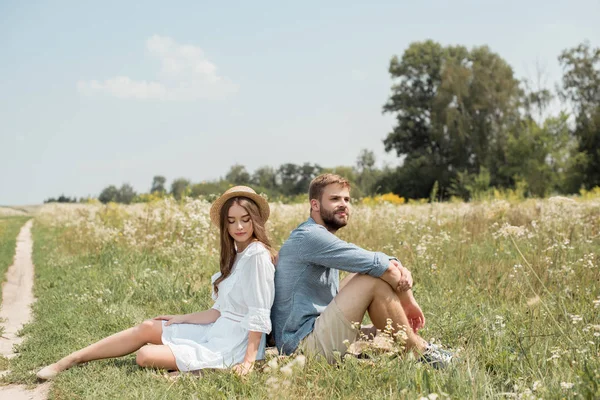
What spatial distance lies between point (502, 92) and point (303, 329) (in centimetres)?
4043

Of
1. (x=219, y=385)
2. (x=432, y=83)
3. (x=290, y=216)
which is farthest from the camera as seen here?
(x=432, y=83)

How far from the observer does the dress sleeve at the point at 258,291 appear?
159 inches

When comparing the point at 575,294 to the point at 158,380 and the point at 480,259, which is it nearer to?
the point at 480,259

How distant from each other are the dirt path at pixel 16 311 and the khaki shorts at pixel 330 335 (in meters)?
1.97

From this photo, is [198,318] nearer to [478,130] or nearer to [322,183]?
[322,183]

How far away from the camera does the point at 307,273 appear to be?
417 centimetres

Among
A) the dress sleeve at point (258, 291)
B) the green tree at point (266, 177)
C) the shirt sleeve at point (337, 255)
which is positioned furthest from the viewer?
the green tree at point (266, 177)

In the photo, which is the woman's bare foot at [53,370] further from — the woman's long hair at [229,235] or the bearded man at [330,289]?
the bearded man at [330,289]

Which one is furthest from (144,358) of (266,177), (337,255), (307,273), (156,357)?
(266,177)

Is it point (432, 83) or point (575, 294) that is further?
point (432, 83)

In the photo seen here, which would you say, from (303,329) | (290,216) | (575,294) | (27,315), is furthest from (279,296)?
(290,216)

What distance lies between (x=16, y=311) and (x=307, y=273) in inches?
208

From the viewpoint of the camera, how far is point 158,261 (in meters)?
8.98

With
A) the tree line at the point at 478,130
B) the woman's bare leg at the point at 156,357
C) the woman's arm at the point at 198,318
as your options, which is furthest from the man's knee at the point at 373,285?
the tree line at the point at 478,130
